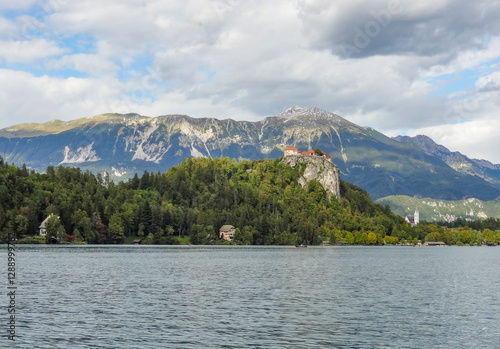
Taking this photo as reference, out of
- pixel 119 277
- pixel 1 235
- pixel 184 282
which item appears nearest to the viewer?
pixel 184 282

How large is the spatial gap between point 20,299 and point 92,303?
8491 millimetres

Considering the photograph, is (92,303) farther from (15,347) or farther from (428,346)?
(428,346)

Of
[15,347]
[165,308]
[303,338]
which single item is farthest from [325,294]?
[15,347]

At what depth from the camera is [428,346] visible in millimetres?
42844

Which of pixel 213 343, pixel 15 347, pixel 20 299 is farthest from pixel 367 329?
pixel 20 299

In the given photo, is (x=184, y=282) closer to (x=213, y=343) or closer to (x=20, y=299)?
(x=20, y=299)

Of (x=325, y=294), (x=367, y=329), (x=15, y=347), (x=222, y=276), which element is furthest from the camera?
(x=222, y=276)

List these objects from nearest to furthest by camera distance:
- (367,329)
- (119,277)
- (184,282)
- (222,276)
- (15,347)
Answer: (15,347) → (367,329) → (184,282) → (119,277) → (222,276)

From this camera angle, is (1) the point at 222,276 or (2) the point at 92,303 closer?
(2) the point at 92,303

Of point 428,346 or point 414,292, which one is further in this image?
point 414,292

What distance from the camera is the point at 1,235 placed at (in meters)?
196

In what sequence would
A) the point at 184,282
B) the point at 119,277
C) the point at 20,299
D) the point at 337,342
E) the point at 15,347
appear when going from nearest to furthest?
1. the point at 15,347
2. the point at 337,342
3. the point at 20,299
4. the point at 184,282
5. the point at 119,277

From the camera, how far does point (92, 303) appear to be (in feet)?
202

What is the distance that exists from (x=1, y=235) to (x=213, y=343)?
17410 cm
